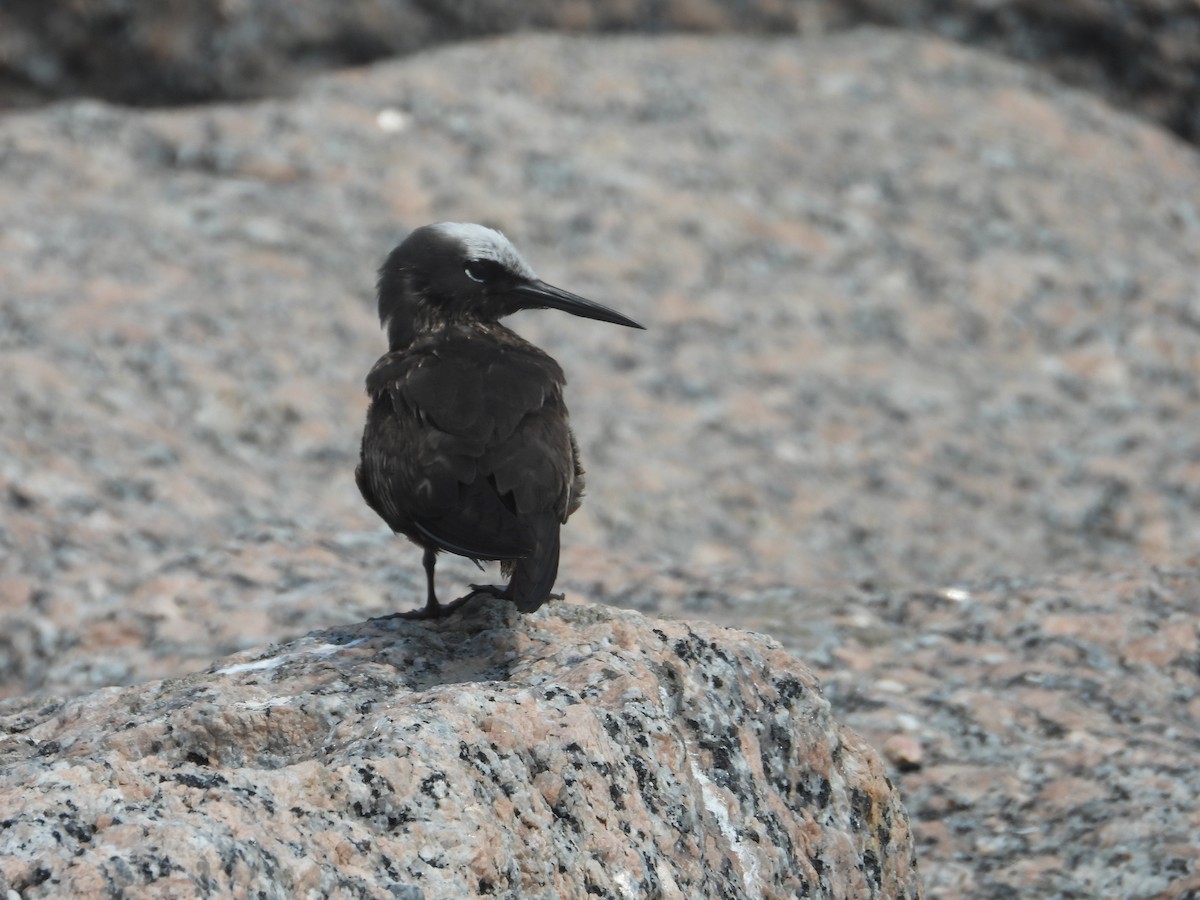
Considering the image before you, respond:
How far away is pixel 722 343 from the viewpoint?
10.2 meters

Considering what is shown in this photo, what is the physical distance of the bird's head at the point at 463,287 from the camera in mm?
6008

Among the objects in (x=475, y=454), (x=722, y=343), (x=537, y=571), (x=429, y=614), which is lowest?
(x=722, y=343)

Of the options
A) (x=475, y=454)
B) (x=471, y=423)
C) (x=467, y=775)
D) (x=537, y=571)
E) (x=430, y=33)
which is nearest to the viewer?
(x=467, y=775)

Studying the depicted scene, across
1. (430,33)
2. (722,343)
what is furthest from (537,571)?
(430,33)

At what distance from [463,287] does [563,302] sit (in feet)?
1.28

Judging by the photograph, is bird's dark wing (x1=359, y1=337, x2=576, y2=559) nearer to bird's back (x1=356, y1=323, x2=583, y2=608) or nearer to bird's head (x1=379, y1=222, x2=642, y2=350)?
A: bird's back (x1=356, y1=323, x2=583, y2=608)

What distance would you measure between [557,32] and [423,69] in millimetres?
1319

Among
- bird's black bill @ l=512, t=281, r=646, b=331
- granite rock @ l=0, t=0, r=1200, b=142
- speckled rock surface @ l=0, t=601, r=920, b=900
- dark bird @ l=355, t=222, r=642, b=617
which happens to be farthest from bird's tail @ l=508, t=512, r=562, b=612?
granite rock @ l=0, t=0, r=1200, b=142

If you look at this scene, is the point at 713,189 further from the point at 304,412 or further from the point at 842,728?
the point at 842,728

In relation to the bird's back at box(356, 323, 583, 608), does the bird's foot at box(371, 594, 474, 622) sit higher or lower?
lower

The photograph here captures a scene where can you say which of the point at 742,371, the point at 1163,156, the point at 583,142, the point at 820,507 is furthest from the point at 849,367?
the point at 1163,156

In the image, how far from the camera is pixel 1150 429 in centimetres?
996

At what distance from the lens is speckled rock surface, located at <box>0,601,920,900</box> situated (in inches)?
113

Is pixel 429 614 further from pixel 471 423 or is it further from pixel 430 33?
pixel 430 33
